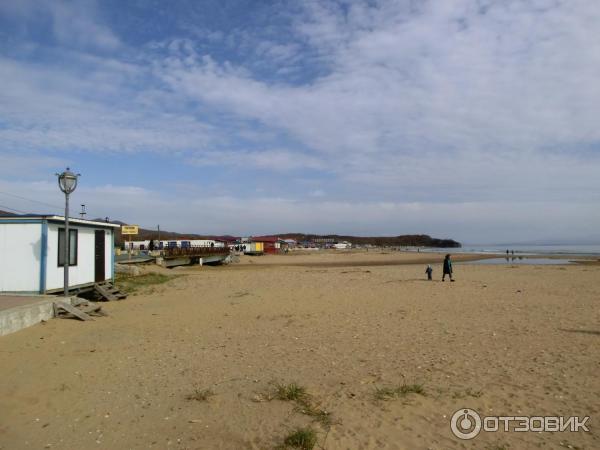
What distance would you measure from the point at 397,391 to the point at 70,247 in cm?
1259

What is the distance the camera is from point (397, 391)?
6.00 m

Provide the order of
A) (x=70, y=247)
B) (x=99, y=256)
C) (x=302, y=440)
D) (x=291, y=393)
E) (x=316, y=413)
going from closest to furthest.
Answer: (x=302, y=440) < (x=316, y=413) < (x=291, y=393) < (x=70, y=247) < (x=99, y=256)

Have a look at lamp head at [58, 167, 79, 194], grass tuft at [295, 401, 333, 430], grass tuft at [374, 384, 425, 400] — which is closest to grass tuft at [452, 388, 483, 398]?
grass tuft at [374, 384, 425, 400]

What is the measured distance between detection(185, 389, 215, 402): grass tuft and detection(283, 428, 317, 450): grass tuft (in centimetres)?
163

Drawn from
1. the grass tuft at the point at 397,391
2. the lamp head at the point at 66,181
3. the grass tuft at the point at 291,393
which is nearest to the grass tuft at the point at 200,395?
the grass tuft at the point at 291,393

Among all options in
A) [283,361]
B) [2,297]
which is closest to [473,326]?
[283,361]

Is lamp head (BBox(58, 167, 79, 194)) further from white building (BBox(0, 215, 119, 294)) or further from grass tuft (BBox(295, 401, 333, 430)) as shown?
grass tuft (BBox(295, 401, 333, 430))

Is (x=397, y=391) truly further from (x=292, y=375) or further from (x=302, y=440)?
(x=302, y=440)

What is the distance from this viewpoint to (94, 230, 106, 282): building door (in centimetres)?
1629

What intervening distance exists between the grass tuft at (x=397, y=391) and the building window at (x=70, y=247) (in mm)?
11727

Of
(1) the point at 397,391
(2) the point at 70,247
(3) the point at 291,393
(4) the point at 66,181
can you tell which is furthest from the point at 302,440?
(2) the point at 70,247

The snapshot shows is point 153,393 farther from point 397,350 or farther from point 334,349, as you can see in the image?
point 397,350

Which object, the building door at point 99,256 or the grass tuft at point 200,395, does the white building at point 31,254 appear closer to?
the building door at point 99,256

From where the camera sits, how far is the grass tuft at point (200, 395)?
5.88m
